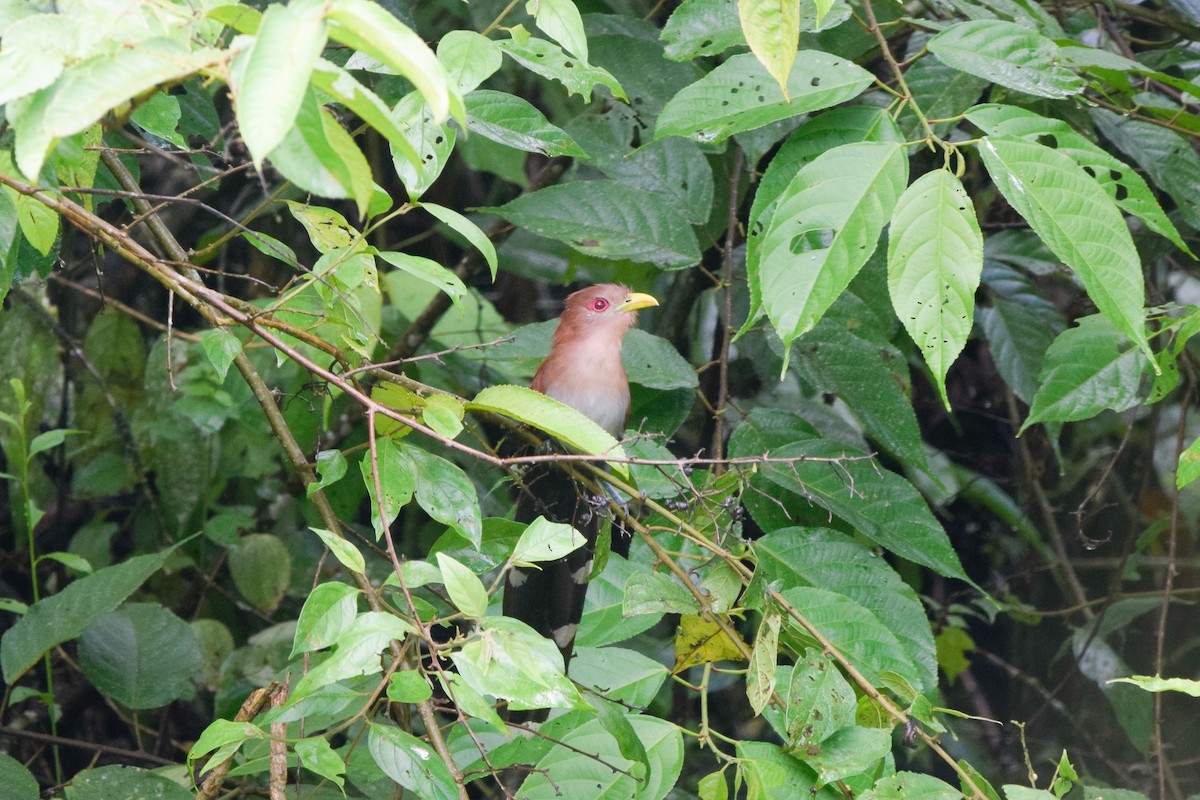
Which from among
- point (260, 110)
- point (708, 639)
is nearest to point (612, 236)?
point (708, 639)

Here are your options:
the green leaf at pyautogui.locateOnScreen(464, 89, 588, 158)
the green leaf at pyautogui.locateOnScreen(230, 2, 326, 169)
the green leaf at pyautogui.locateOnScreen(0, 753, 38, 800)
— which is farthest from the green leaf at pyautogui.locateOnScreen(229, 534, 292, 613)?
the green leaf at pyautogui.locateOnScreen(230, 2, 326, 169)

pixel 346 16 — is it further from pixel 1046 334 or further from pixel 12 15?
pixel 1046 334

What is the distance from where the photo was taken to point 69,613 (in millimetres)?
2598

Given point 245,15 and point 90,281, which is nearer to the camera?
point 245,15

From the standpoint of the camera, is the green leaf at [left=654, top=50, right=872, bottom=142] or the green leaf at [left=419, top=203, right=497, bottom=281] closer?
the green leaf at [left=419, top=203, right=497, bottom=281]

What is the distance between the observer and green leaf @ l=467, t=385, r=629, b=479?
1.53 meters

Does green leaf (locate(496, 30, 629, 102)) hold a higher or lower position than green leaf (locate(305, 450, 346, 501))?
higher

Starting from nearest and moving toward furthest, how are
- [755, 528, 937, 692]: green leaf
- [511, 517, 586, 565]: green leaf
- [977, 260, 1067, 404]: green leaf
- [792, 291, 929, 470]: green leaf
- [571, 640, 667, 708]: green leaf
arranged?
[511, 517, 586, 565]: green leaf, [571, 640, 667, 708]: green leaf, [755, 528, 937, 692]: green leaf, [792, 291, 929, 470]: green leaf, [977, 260, 1067, 404]: green leaf

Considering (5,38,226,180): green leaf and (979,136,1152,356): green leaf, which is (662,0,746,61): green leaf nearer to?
(979,136,1152,356): green leaf

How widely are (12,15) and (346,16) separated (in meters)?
0.58

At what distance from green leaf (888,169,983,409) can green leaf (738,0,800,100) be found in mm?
312

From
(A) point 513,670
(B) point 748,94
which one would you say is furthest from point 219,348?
(B) point 748,94

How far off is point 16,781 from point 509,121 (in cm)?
174

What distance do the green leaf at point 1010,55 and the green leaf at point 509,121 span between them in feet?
2.34
